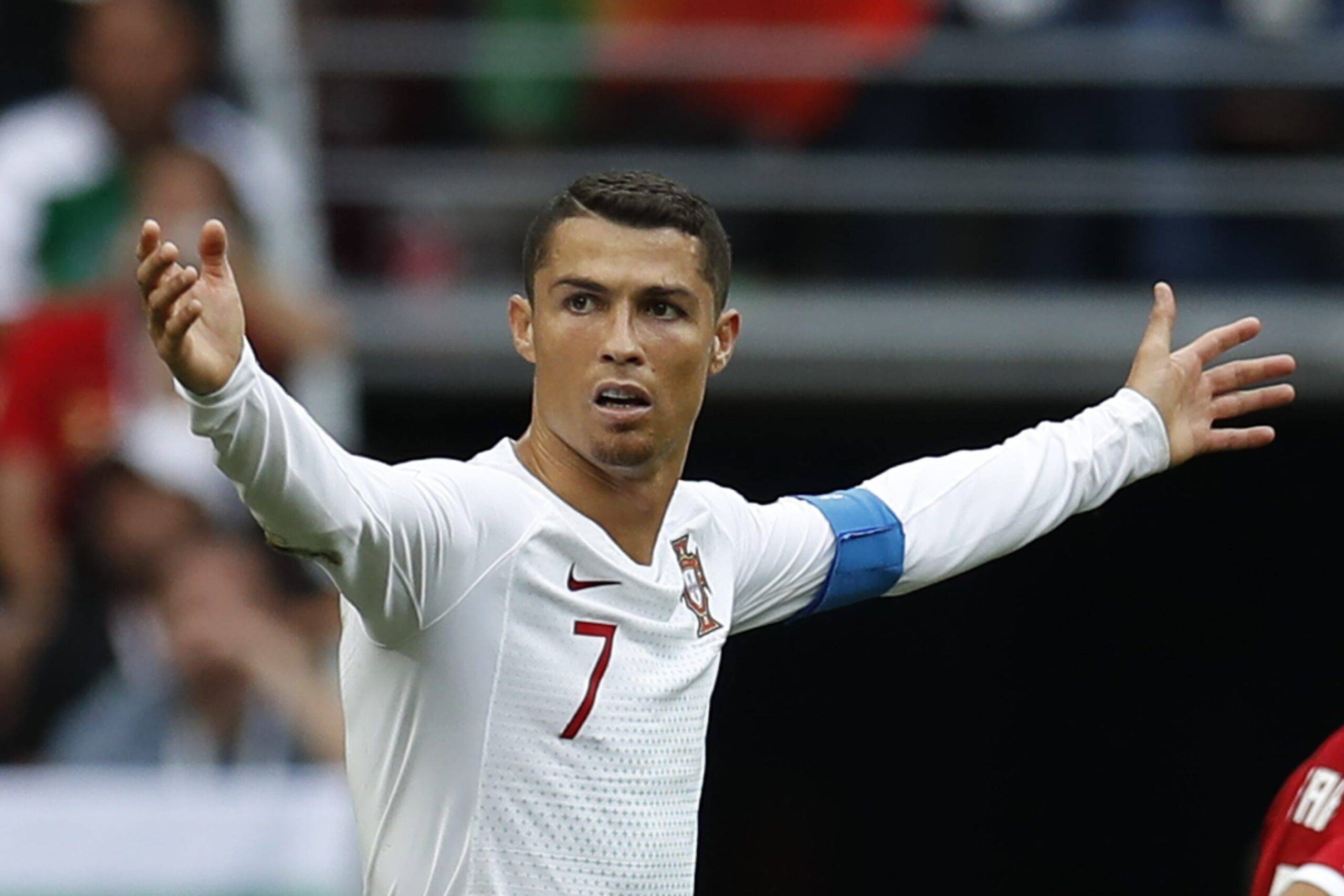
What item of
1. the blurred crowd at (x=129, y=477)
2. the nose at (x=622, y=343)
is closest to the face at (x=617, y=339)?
the nose at (x=622, y=343)

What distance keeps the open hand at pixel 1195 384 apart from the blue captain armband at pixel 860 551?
0.64 m

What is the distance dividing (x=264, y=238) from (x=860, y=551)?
170 inches

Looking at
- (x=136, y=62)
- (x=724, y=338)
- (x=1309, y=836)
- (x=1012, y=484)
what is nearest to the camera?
(x=1309, y=836)

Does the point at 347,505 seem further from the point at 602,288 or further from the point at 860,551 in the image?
the point at 860,551

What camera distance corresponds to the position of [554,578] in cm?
402

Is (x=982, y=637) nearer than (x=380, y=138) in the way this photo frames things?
No

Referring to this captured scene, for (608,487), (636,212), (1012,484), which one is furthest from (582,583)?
(1012,484)

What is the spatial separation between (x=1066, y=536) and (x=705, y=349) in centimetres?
670

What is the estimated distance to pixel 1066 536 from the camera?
10.7 meters

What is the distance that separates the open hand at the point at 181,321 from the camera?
3.44 m

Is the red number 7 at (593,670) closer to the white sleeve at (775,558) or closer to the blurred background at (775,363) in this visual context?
the white sleeve at (775,558)

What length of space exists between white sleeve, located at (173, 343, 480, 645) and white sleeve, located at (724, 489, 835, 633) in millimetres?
776

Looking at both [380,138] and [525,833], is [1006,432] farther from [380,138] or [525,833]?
[525,833]

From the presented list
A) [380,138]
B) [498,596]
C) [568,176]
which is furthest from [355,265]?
[498,596]
